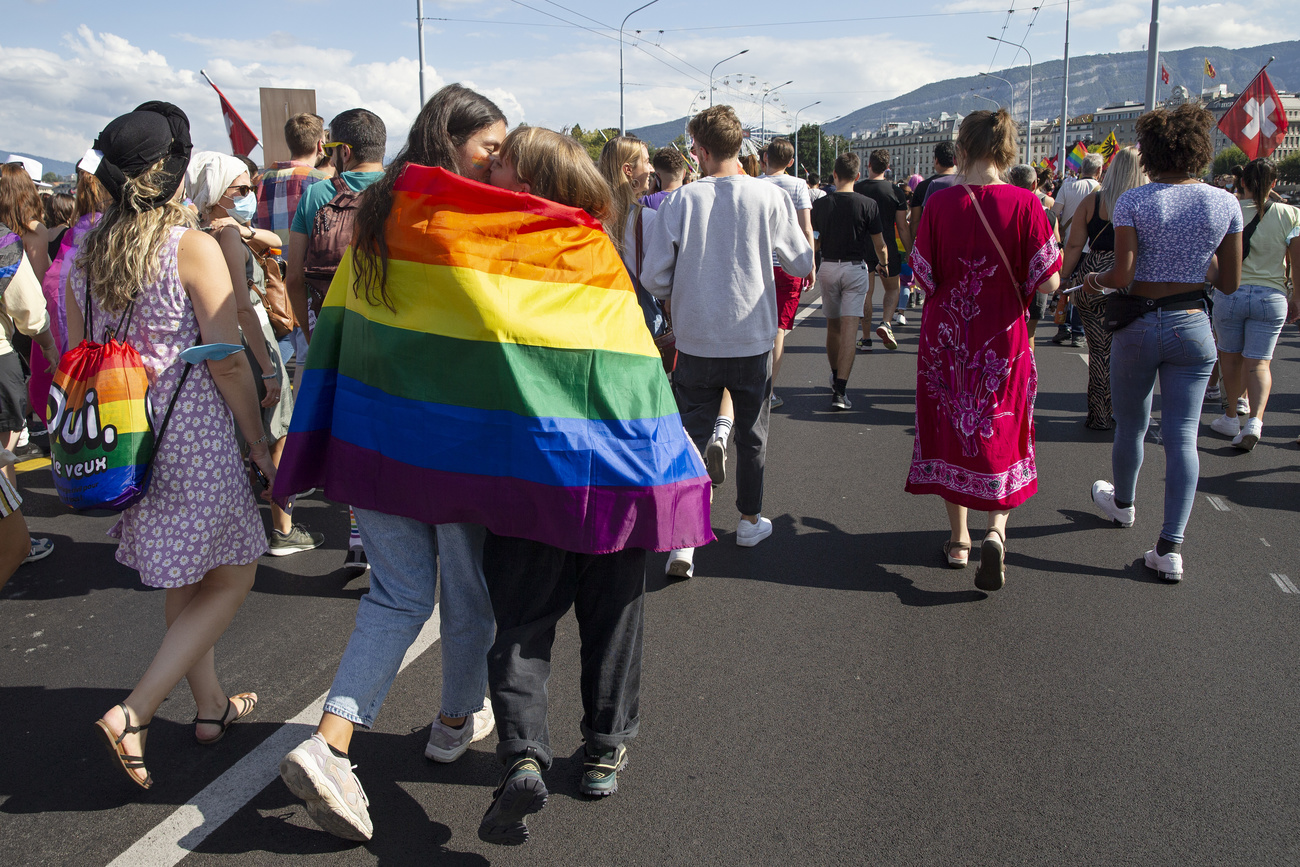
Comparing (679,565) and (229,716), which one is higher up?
(679,565)

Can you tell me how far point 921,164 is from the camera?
188 meters

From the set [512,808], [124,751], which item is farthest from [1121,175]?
[124,751]

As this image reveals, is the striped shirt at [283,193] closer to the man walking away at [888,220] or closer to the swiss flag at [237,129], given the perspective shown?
the man walking away at [888,220]

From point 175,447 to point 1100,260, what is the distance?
18.9ft

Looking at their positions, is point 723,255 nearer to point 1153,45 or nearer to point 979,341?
point 979,341

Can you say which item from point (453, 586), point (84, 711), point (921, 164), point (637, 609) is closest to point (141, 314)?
point (453, 586)

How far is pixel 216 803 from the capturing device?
104 inches

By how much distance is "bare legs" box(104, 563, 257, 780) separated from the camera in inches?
103

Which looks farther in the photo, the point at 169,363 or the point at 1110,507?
the point at 1110,507

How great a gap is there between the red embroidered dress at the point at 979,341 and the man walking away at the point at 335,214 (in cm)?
248

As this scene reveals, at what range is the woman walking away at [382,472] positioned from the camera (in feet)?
7.36

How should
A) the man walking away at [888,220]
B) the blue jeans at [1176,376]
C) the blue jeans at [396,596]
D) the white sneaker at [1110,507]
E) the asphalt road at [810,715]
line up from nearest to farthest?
the blue jeans at [396,596] → the asphalt road at [810,715] → the blue jeans at [1176,376] → the white sneaker at [1110,507] → the man walking away at [888,220]

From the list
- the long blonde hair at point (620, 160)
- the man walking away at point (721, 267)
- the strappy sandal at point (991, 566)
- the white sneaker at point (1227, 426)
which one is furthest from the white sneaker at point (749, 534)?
the white sneaker at point (1227, 426)

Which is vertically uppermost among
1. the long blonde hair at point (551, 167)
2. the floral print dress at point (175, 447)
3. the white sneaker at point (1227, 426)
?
the long blonde hair at point (551, 167)
